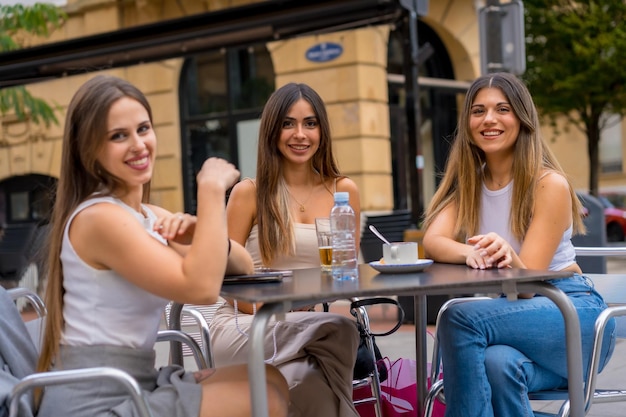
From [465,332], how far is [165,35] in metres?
5.87

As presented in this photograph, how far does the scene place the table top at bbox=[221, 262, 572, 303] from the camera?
216 cm

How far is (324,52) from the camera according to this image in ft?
43.3

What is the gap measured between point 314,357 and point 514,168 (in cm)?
100

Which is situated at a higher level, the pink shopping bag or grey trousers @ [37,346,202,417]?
grey trousers @ [37,346,202,417]

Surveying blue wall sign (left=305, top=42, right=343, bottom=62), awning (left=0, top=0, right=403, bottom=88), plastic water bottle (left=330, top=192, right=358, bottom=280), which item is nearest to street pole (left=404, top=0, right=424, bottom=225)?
awning (left=0, top=0, right=403, bottom=88)

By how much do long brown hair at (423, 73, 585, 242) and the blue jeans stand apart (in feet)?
1.40

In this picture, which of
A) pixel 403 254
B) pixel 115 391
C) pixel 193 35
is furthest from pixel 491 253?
pixel 193 35

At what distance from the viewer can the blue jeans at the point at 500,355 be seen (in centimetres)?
265

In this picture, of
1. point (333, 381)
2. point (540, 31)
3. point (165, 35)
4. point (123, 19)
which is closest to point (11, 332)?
point (333, 381)

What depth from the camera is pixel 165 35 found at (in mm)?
7930

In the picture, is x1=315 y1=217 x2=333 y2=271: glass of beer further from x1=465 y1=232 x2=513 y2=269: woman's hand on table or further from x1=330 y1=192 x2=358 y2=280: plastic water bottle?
x1=465 y1=232 x2=513 y2=269: woman's hand on table

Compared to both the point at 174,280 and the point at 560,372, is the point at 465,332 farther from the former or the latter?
the point at 174,280

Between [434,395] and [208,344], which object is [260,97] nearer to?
[208,344]

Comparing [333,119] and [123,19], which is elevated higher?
[123,19]
